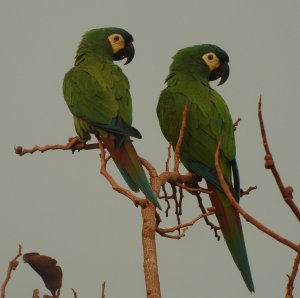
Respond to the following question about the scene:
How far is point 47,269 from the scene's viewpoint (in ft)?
7.80

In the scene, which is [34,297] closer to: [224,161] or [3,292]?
[3,292]

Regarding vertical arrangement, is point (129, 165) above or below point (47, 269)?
above

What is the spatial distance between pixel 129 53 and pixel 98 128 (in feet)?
4.40

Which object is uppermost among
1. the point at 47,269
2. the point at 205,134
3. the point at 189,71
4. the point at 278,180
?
the point at 189,71

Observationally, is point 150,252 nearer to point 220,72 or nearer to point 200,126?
point 200,126

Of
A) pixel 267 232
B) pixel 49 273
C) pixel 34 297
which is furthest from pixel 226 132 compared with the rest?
pixel 267 232

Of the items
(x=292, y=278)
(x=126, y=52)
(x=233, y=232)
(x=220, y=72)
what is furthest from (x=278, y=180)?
(x=126, y=52)

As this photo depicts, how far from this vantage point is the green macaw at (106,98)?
2.90m

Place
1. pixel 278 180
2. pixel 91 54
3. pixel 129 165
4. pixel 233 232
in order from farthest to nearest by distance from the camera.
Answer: pixel 91 54 < pixel 233 232 < pixel 129 165 < pixel 278 180

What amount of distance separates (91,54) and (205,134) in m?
1.14

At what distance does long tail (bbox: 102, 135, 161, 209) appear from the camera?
2705 mm

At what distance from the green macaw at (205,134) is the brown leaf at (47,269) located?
105 centimetres

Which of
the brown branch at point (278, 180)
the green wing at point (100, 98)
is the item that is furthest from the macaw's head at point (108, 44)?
the brown branch at point (278, 180)

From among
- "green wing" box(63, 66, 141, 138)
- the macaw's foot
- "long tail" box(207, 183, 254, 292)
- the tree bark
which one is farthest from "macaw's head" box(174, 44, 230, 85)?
the tree bark
